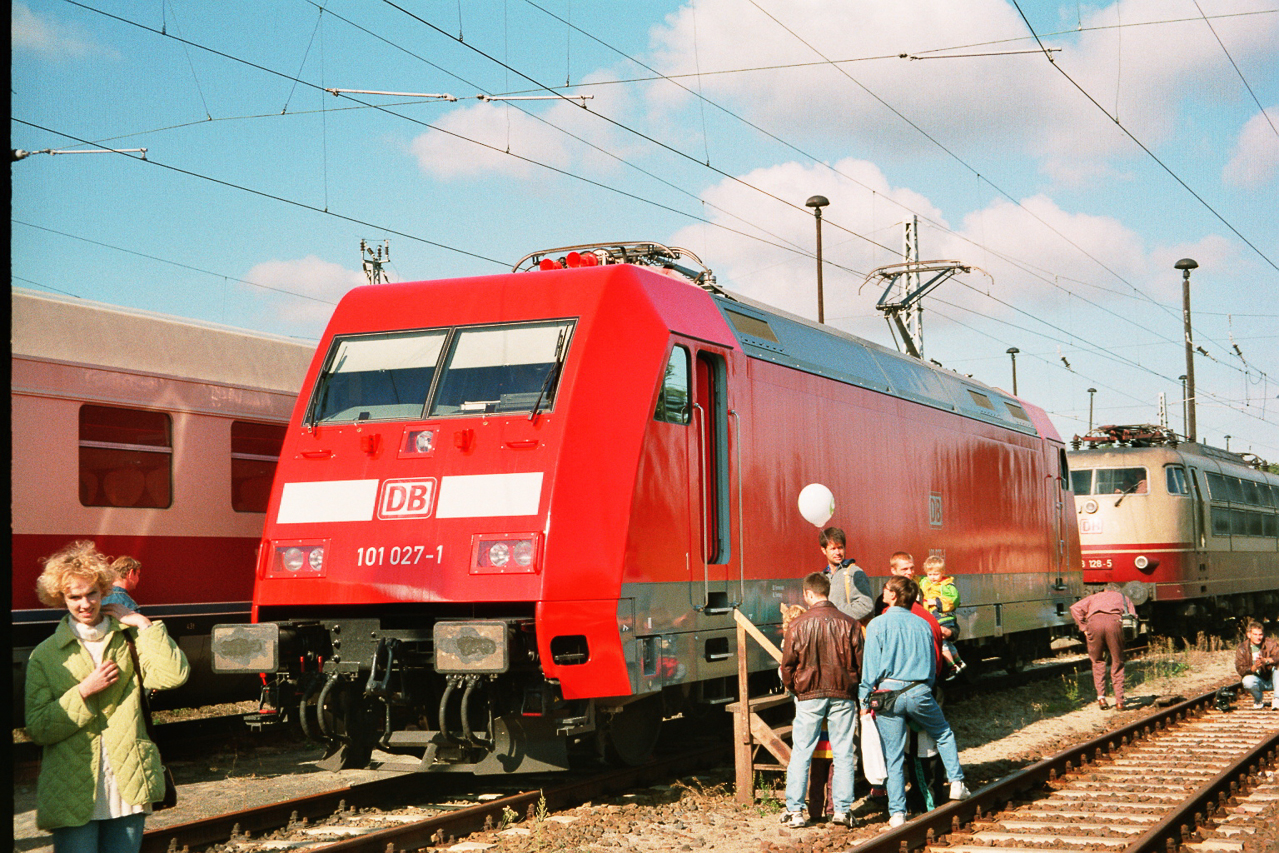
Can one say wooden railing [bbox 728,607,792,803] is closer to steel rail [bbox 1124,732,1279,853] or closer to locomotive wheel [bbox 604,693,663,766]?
locomotive wheel [bbox 604,693,663,766]

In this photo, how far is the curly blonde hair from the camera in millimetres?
4789

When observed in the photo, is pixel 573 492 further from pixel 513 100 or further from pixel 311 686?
pixel 513 100

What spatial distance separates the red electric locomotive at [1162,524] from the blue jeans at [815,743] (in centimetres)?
1593

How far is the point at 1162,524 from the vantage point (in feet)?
75.2

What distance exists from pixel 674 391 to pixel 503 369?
1166mm

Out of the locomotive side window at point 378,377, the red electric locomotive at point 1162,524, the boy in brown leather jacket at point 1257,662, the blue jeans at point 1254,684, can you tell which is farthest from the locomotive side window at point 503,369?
the red electric locomotive at point 1162,524

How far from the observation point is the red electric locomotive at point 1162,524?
75.0 feet

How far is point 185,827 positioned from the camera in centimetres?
765

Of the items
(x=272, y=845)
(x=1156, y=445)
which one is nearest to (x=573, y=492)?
(x=272, y=845)

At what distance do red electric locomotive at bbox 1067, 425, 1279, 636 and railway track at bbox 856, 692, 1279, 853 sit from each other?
34.6 feet

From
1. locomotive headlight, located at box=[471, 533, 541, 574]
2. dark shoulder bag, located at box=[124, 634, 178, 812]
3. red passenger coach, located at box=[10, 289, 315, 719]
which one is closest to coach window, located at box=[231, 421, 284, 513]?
red passenger coach, located at box=[10, 289, 315, 719]

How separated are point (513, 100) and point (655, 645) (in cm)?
696

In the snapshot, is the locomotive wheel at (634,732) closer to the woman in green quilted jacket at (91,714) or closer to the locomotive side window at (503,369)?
the locomotive side window at (503,369)

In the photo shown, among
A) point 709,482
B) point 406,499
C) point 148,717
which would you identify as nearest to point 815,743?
point 709,482
